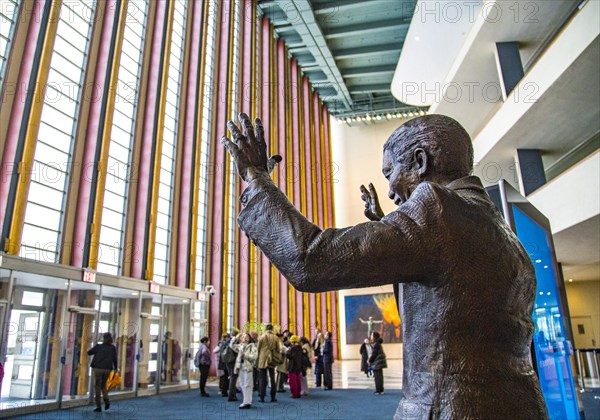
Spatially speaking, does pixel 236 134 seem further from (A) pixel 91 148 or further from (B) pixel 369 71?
(B) pixel 369 71

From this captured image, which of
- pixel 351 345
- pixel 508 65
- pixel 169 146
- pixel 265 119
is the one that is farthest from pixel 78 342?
pixel 351 345

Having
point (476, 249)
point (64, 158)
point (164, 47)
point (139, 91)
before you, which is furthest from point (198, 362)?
point (476, 249)

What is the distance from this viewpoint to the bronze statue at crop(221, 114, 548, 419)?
0.98m

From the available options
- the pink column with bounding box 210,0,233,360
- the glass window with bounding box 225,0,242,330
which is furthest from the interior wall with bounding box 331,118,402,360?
the pink column with bounding box 210,0,233,360

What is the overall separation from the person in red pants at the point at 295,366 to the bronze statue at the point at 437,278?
10.8 metres

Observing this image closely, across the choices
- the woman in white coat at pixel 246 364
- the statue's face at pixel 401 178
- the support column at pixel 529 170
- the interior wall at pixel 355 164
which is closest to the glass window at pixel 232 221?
the woman in white coat at pixel 246 364

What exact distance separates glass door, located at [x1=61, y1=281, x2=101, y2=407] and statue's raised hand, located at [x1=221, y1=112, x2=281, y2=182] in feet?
38.2

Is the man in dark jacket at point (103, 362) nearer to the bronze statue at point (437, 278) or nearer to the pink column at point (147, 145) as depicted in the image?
the pink column at point (147, 145)

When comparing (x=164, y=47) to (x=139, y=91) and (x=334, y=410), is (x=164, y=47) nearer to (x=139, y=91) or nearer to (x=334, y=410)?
(x=139, y=91)

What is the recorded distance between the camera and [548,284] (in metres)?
5.55

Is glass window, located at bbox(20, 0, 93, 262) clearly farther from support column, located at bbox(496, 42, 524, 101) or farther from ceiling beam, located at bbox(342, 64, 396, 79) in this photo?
ceiling beam, located at bbox(342, 64, 396, 79)

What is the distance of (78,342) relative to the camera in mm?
11273

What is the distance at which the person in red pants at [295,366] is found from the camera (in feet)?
37.4

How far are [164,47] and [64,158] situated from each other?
22.7 ft
